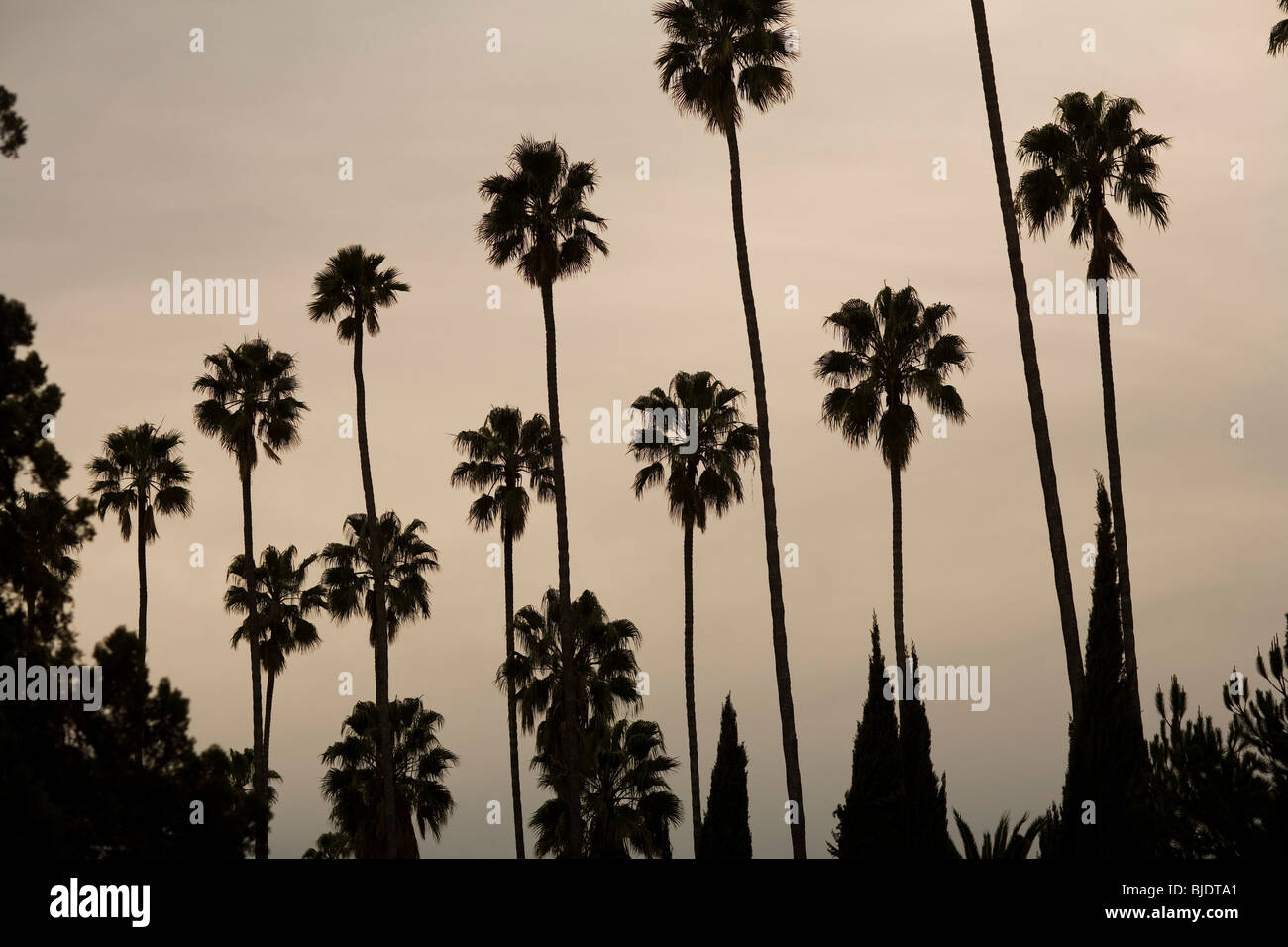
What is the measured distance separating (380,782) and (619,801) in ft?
30.0

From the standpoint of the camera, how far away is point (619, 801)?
50.2m

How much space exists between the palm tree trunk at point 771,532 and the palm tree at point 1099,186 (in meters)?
8.22

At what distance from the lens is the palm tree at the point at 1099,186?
3862cm

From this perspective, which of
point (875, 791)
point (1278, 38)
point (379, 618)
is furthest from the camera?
point (379, 618)

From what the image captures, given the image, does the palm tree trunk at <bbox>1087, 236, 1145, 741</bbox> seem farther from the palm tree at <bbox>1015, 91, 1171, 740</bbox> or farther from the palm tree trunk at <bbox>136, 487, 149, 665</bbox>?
the palm tree trunk at <bbox>136, 487, 149, 665</bbox>

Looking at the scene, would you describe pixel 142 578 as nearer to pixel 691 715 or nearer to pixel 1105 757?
pixel 691 715

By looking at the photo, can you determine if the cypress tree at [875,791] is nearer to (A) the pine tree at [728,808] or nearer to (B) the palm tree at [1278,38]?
(A) the pine tree at [728,808]

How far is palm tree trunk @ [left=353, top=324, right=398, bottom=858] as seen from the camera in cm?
4559

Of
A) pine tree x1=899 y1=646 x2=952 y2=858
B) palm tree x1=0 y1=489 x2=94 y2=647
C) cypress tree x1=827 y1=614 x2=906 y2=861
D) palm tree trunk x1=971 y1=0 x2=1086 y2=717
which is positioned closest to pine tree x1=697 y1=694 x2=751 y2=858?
cypress tree x1=827 y1=614 x2=906 y2=861

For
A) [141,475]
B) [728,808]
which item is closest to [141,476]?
[141,475]

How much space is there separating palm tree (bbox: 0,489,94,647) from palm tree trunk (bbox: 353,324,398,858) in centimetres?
1783
